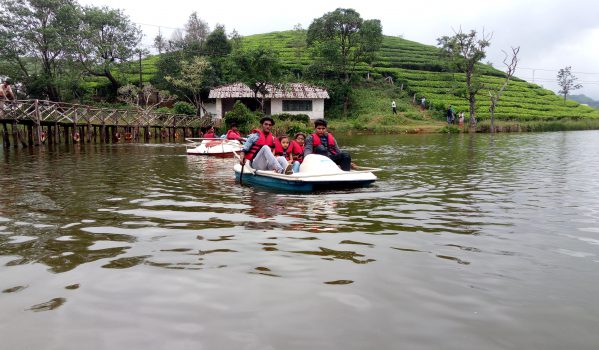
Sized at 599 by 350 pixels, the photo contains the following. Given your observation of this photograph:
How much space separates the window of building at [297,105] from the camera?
46.8m

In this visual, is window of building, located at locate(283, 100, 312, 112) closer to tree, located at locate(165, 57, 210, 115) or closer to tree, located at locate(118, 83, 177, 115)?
tree, located at locate(165, 57, 210, 115)

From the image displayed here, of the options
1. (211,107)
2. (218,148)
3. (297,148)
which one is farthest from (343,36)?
(297,148)

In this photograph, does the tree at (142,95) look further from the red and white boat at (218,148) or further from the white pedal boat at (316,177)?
the white pedal boat at (316,177)

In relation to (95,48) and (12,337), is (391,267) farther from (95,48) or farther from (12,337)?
(95,48)

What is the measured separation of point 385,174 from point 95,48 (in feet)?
133

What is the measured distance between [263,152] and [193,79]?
35513mm

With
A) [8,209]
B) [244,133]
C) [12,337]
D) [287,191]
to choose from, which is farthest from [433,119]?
[12,337]

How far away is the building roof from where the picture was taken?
44156mm

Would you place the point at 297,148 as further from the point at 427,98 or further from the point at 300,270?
the point at 427,98

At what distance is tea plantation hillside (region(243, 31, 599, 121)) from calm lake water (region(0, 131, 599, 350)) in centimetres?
4001

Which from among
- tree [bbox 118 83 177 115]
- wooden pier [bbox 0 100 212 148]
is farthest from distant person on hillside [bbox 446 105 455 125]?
tree [bbox 118 83 177 115]

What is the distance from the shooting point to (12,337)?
3307 millimetres

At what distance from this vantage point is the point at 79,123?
2819cm

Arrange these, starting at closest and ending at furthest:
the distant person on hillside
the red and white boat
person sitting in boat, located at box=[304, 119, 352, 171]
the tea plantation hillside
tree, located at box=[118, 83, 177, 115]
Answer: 1. person sitting in boat, located at box=[304, 119, 352, 171]
2. the red and white boat
3. tree, located at box=[118, 83, 177, 115]
4. the distant person on hillside
5. the tea plantation hillside
